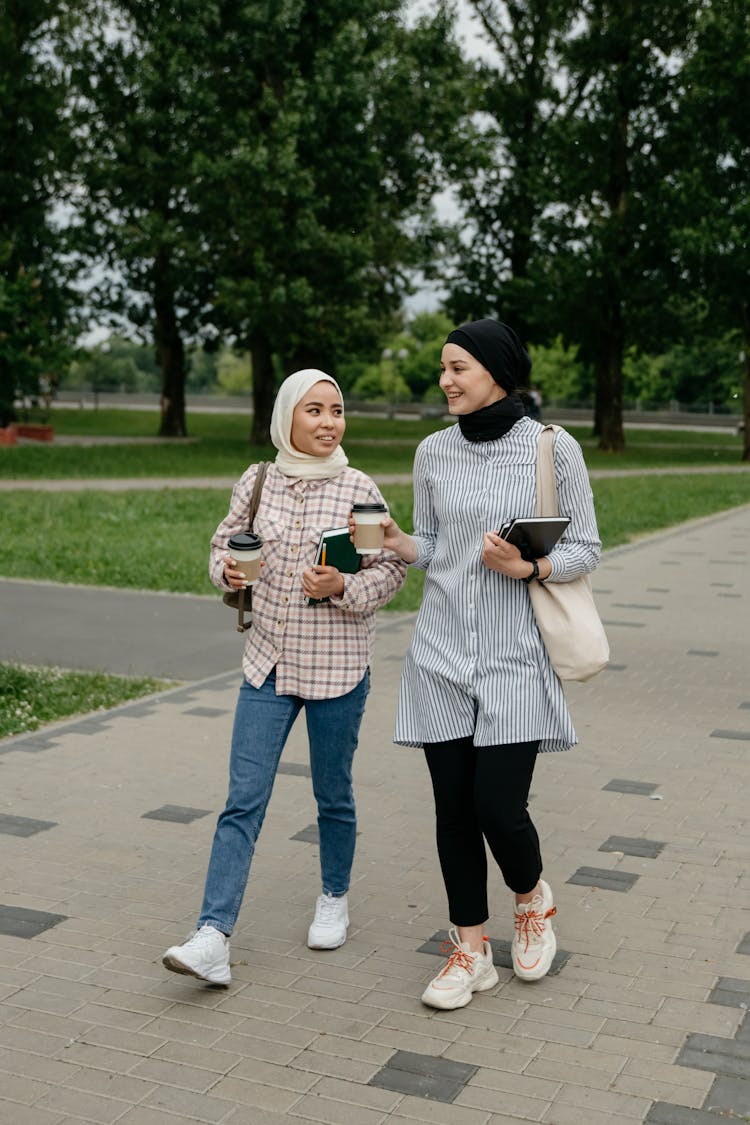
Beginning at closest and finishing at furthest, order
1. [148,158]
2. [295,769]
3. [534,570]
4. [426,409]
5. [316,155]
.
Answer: [534,570]
[295,769]
[316,155]
[148,158]
[426,409]

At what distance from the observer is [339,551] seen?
3971 millimetres

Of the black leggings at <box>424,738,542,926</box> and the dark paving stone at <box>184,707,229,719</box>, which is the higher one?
the black leggings at <box>424,738,542,926</box>

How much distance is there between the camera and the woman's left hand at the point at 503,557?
3789 millimetres

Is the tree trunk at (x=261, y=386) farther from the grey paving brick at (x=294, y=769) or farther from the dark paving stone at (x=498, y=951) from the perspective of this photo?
the dark paving stone at (x=498, y=951)

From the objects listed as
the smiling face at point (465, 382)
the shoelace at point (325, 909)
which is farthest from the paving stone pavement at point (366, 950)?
the smiling face at point (465, 382)

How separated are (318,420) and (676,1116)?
2.01m

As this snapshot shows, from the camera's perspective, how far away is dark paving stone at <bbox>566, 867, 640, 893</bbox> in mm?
5043

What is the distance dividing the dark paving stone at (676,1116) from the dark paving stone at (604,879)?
160 centimetres

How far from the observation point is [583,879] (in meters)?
5.11

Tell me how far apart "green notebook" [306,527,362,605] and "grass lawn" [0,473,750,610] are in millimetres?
7557

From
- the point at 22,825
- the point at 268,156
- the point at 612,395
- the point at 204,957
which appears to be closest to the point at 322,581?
the point at 204,957

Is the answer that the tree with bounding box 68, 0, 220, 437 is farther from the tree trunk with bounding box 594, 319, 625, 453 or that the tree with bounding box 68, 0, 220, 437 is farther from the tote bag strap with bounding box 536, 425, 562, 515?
the tote bag strap with bounding box 536, 425, 562, 515

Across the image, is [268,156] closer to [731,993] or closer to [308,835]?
[308,835]

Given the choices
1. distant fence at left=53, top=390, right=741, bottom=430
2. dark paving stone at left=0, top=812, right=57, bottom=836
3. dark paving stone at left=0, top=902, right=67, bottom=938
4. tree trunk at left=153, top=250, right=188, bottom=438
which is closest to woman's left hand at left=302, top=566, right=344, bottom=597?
dark paving stone at left=0, top=902, right=67, bottom=938
